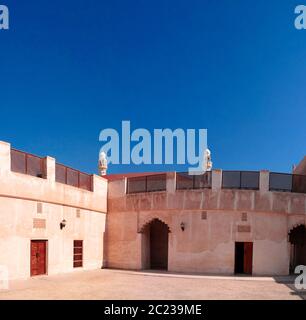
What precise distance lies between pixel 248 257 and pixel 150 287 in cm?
623

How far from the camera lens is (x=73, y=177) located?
16969 millimetres

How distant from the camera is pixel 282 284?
45.0 feet

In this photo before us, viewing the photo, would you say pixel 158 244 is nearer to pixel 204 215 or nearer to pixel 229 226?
pixel 204 215

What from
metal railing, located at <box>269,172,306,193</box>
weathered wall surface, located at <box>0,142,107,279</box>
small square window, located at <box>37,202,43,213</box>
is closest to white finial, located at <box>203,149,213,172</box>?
metal railing, located at <box>269,172,306,193</box>

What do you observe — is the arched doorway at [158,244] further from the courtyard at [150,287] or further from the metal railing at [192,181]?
the courtyard at [150,287]

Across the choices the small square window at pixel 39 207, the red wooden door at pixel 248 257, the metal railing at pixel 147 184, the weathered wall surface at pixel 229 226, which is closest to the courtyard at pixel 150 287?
the weathered wall surface at pixel 229 226

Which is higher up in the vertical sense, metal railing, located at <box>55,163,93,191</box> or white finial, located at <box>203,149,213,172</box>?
white finial, located at <box>203,149,213,172</box>

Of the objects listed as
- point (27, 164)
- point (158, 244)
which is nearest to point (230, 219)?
point (158, 244)

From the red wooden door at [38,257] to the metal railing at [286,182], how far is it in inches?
422

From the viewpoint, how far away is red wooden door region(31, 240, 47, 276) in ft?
46.5

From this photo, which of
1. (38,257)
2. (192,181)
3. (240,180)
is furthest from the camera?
(192,181)

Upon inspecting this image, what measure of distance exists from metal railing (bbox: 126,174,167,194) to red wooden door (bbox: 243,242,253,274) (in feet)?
16.1

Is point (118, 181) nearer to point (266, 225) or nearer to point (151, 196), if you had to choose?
point (151, 196)

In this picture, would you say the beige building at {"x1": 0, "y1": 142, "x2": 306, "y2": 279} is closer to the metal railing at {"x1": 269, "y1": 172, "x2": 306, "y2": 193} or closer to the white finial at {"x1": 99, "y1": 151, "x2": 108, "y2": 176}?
the metal railing at {"x1": 269, "y1": 172, "x2": 306, "y2": 193}
